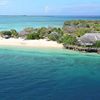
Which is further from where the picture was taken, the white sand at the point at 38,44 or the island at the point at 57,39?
the white sand at the point at 38,44

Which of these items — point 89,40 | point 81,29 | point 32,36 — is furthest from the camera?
point 81,29

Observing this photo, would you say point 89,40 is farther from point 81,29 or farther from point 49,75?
point 49,75

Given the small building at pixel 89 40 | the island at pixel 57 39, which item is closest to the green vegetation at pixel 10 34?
the island at pixel 57 39

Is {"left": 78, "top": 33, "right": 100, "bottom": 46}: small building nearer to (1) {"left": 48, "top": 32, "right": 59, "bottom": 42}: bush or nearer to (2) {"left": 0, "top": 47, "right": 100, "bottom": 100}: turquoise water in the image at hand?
(2) {"left": 0, "top": 47, "right": 100, "bottom": 100}: turquoise water

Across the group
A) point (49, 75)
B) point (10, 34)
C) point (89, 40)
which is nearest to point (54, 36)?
point (89, 40)

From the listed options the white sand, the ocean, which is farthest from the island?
the ocean

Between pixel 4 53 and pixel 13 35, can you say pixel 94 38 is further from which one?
pixel 13 35

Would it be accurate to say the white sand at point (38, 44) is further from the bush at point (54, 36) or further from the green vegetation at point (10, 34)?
the green vegetation at point (10, 34)

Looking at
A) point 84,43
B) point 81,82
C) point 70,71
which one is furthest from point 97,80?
point 84,43
